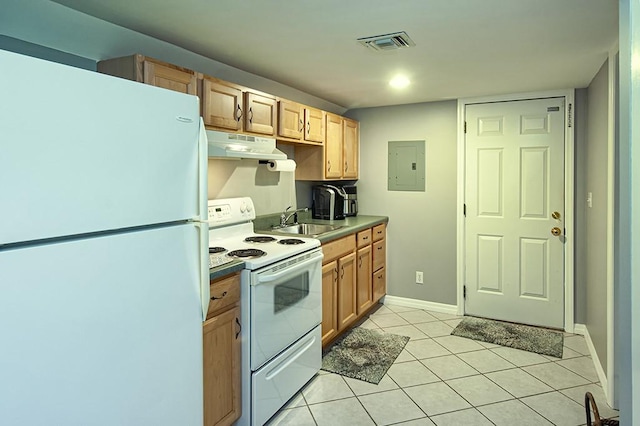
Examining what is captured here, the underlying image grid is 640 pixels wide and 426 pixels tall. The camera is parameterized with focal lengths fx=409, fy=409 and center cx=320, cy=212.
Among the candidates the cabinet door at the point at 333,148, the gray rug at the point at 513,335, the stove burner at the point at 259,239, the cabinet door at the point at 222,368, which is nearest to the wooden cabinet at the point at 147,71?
the stove burner at the point at 259,239

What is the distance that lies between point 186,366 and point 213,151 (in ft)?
3.92

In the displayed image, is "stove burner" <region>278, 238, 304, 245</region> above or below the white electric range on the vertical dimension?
above

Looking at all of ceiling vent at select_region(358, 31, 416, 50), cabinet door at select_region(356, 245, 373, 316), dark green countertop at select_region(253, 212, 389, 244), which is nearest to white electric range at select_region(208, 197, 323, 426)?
dark green countertop at select_region(253, 212, 389, 244)

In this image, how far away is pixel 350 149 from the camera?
4184 mm

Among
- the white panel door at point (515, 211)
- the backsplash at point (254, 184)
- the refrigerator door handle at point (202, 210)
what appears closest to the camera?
the refrigerator door handle at point (202, 210)

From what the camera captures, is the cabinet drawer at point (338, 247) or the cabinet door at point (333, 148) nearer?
the cabinet drawer at point (338, 247)

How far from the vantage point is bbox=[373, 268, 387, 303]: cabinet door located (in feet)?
13.3

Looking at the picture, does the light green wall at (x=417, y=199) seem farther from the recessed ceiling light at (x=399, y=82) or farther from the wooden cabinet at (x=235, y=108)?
the wooden cabinet at (x=235, y=108)

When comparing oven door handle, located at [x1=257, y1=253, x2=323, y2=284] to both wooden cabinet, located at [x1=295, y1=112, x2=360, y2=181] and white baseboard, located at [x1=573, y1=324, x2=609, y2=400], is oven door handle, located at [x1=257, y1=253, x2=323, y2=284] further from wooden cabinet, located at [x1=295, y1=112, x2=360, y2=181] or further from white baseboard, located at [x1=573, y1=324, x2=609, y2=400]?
white baseboard, located at [x1=573, y1=324, x2=609, y2=400]

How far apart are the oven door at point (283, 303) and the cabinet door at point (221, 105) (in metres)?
0.90

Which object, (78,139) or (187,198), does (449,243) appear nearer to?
(187,198)

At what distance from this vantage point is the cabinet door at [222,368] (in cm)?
192

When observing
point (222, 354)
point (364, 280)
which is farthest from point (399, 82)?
point (222, 354)

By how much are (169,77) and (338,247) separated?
1765mm
